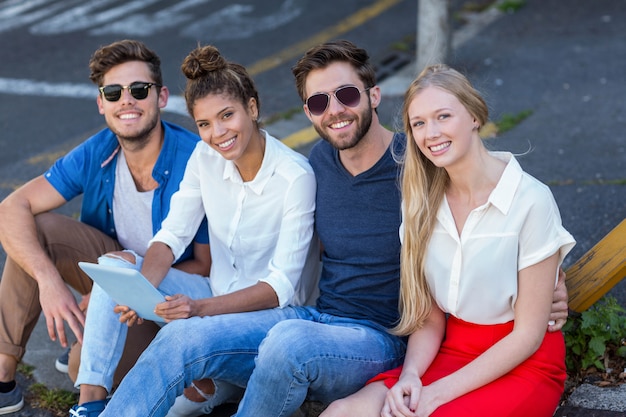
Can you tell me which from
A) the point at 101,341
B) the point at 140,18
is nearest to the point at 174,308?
the point at 101,341

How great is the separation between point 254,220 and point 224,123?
0.43 m

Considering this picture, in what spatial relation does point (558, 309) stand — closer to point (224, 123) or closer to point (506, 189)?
point (506, 189)

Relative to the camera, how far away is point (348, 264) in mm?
3566

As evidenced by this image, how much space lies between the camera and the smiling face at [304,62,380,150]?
11.5 ft

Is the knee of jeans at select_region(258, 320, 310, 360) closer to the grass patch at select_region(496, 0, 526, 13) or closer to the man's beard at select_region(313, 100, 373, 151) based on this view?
the man's beard at select_region(313, 100, 373, 151)

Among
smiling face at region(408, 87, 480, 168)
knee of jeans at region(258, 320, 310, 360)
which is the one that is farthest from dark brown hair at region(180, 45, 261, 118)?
knee of jeans at region(258, 320, 310, 360)

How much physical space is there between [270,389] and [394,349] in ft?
1.79

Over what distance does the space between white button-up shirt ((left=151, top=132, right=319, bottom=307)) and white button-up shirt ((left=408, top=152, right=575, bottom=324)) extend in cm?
65

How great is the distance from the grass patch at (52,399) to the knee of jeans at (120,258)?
75 centimetres

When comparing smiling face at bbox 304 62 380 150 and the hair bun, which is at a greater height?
the hair bun

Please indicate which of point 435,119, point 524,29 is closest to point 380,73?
point 524,29

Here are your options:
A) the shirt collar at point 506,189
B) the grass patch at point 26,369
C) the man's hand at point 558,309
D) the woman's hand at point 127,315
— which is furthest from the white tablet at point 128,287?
the man's hand at point 558,309

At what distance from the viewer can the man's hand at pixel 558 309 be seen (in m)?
3.18

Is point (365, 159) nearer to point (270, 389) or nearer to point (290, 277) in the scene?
point (290, 277)
